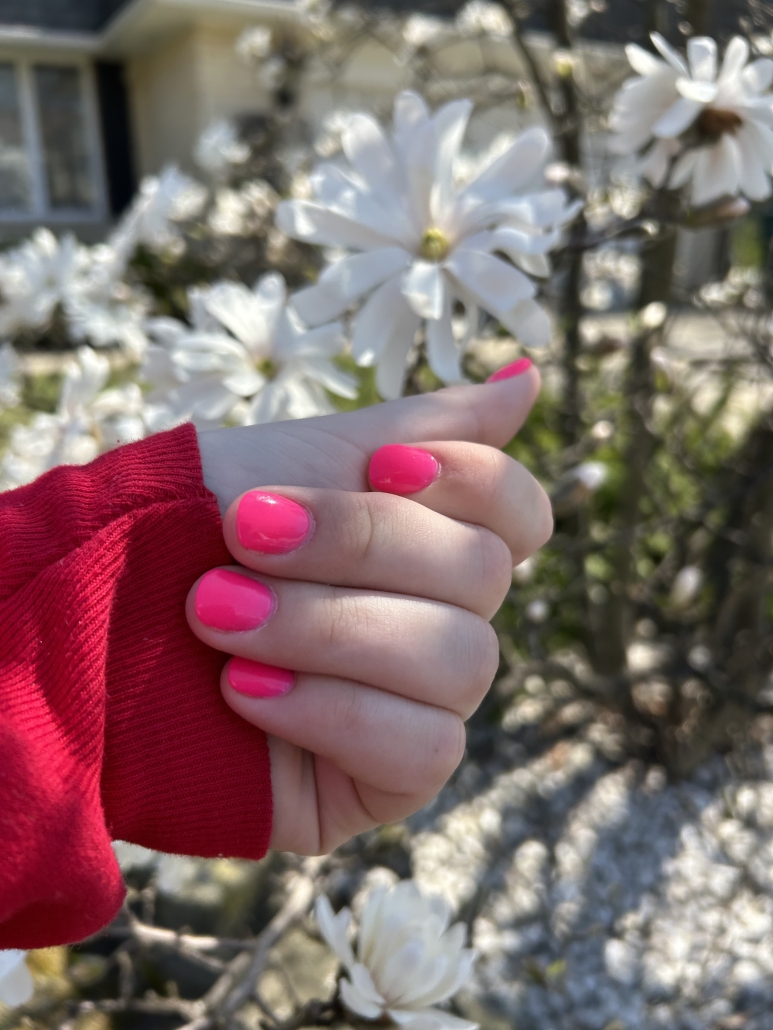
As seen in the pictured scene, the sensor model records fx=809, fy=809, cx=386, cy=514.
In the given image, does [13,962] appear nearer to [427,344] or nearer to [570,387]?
[427,344]

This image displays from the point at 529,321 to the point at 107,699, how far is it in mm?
516

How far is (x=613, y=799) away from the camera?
187 centimetres

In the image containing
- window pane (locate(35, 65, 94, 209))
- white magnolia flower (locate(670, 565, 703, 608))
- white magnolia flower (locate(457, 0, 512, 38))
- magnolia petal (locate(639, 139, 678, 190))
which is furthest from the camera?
window pane (locate(35, 65, 94, 209))

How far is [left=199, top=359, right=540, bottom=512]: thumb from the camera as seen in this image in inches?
25.5

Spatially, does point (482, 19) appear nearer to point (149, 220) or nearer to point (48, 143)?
point (149, 220)

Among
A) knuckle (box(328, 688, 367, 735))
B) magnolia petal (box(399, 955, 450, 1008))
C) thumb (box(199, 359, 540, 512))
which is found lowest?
magnolia petal (box(399, 955, 450, 1008))

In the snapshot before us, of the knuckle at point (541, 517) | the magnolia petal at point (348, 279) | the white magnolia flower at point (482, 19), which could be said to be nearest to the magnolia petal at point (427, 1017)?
the knuckle at point (541, 517)

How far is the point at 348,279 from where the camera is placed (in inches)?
31.0

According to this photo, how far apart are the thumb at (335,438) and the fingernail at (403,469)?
26 millimetres

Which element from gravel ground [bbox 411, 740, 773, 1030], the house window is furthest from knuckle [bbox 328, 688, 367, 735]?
the house window

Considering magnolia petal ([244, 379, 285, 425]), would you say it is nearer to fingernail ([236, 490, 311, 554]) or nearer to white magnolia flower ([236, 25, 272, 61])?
fingernail ([236, 490, 311, 554])

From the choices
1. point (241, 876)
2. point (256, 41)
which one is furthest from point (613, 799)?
point (256, 41)

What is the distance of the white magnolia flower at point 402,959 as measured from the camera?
773mm

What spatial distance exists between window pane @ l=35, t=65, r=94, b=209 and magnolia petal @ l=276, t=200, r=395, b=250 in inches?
308
